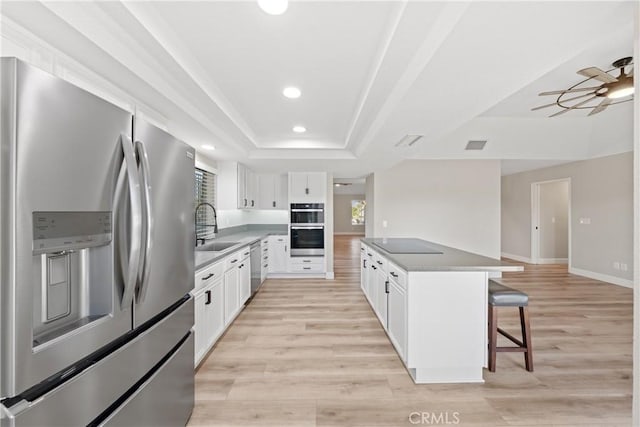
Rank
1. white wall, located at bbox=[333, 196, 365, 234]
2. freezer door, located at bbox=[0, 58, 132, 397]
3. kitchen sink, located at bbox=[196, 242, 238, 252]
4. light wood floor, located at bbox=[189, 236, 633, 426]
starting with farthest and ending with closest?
white wall, located at bbox=[333, 196, 365, 234] < kitchen sink, located at bbox=[196, 242, 238, 252] < light wood floor, located at bbox=[189, 236, 633, 426] < freezer door, located at bbox=[0, 58, 132, 397]

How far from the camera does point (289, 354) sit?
2705 mm

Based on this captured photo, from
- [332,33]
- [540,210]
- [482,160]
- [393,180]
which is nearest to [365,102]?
[332,33]

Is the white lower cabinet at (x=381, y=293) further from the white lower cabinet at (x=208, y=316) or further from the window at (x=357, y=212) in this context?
the window at (x=357, y=212)

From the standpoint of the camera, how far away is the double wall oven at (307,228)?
Result: 591 centimetres

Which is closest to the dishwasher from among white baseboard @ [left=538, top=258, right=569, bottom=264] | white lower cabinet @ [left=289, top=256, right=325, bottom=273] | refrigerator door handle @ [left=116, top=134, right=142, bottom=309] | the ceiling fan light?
white lower cabinet @ [left=289, top=256, right=325, bottom=273]

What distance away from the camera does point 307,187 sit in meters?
5.90

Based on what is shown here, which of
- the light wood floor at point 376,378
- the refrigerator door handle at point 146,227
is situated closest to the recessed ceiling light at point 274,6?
the refrigerator door handle at point 146,227

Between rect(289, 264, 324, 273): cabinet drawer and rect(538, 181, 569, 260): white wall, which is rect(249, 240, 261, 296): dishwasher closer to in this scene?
rect(289, 264, 324, 273): cabinet drawer

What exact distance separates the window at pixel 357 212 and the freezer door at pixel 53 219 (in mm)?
14694

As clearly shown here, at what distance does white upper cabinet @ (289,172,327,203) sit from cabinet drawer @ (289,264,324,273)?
135 centimetres

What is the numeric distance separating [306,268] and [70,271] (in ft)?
16.5

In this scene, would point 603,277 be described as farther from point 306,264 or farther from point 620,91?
point 306,264

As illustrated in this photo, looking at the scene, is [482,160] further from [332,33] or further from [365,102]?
[332,33]

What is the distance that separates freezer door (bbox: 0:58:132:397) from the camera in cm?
76
